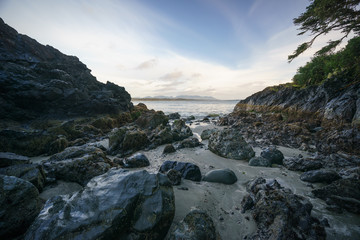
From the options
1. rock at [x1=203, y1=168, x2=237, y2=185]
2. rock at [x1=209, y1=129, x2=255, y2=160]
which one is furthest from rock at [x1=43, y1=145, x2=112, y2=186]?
rock at [x1=209, y1=129, x2=255, y2=160]

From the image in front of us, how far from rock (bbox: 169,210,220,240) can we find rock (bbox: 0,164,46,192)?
3.54 m

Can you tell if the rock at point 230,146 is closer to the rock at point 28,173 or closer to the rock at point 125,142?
the rock at point 125,142

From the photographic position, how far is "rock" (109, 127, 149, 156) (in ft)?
22.8

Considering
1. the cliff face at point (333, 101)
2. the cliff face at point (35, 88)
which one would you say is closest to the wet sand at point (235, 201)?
the cliff face at point (333, 101)

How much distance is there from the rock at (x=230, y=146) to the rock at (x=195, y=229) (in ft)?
13.0

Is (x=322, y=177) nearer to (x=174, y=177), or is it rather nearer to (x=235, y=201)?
(x=235, y=201)

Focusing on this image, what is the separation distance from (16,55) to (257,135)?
71.5 ft

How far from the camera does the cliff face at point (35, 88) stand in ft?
32.4

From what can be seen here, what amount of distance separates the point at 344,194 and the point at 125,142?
304 inches

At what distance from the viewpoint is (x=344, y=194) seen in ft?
9.50

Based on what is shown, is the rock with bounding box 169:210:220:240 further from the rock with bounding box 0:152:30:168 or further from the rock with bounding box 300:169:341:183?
the rock with bounding box 0:152:30:168

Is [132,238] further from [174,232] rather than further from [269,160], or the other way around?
[269,160]

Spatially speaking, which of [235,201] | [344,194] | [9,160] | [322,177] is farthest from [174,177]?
[9,160]

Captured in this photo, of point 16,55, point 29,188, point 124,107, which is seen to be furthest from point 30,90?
point 29,188
